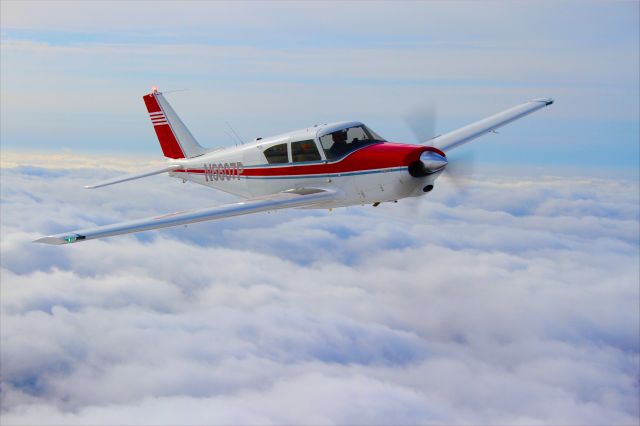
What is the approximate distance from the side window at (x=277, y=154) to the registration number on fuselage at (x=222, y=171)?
2326mm

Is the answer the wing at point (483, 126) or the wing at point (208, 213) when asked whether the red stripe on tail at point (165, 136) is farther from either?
the wing at point (483, 126)

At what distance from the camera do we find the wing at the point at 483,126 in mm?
32594

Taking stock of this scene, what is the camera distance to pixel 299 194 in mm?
27734

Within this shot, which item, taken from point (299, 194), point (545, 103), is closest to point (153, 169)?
point (299, 194)

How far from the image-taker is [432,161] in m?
25.9

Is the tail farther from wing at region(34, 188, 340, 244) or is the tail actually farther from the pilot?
the pilot

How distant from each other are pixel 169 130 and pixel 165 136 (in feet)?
1.42

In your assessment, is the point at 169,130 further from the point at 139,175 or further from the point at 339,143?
the point at 339,143

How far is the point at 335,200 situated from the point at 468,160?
5618 mm

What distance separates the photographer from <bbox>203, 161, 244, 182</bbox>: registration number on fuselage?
32188mm

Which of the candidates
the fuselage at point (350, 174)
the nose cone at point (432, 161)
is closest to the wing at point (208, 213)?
the fuselage at point (350, 174)

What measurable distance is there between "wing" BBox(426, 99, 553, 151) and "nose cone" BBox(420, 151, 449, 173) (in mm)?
3616

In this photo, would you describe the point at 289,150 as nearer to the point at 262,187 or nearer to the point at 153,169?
the point at 262,187

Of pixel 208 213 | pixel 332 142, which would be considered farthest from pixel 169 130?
pixel 208 213
